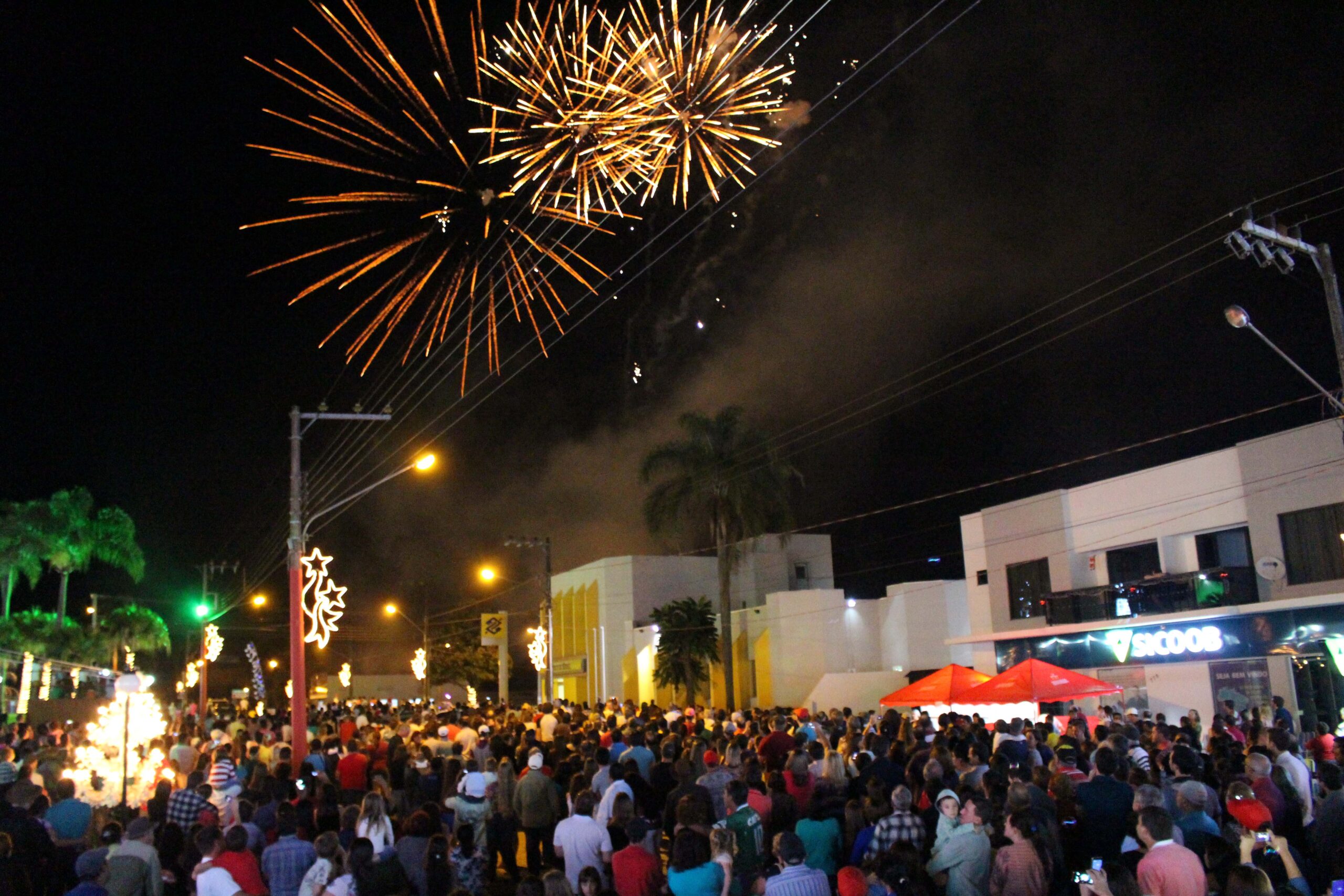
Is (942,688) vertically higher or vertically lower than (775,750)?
higher

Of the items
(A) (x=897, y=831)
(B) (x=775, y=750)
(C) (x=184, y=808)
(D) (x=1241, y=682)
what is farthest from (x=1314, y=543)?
(C) (x=184, y=808)

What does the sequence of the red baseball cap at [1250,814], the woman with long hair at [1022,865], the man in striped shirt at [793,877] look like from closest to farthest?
the man in striped shirt at [793,877]
the woman with long hair at [1022,865]
the red baseball cap at [1250,814]

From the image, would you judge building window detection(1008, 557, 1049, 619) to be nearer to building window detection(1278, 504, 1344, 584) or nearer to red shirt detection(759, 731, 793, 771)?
building window detection(1278, 504, 1344, 584)

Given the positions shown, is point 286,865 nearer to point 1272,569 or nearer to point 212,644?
point 1272,569

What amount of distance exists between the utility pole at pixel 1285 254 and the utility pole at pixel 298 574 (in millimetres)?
15087

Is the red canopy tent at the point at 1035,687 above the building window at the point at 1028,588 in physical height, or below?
below

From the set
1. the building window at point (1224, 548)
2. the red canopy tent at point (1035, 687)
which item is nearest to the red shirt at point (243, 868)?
the red canopy tent at point (1035, 687)

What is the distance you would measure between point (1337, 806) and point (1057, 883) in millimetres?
2061

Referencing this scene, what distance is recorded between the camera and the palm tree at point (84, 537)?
1960 inches

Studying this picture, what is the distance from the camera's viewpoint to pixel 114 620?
57312 millimetres

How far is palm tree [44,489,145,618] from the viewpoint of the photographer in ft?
163

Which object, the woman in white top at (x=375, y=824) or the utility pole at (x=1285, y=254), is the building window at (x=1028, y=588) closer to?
the utility pole at (x=1285, y=254)

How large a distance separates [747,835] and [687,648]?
35049 mm

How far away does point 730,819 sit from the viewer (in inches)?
336
